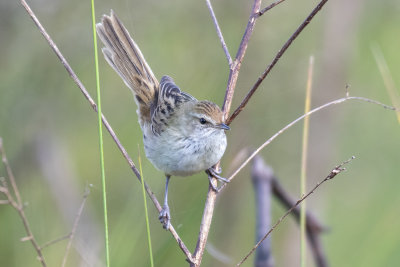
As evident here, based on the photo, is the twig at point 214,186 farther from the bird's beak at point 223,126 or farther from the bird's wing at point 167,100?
the bird's wing at point 167,100

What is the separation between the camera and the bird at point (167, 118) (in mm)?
3340

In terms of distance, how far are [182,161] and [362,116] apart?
2881 millimetres

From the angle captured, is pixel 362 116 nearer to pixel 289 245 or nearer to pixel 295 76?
pixel 295 76

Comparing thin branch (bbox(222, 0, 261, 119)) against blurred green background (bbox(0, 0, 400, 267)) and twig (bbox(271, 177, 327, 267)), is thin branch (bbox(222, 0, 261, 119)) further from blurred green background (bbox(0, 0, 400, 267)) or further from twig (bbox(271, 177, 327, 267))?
blurred green background (bbox(0, 0, 400, 267))

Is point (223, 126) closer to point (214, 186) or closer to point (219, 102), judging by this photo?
point (214, 186)

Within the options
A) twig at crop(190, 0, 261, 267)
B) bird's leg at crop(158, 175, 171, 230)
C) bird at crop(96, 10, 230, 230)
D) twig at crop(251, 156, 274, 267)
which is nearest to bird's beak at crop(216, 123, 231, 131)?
bird at crop(96, 10, 230, 230)

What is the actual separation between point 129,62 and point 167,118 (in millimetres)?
525

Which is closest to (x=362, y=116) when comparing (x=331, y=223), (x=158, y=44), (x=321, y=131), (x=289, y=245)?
(x=321, y=131)

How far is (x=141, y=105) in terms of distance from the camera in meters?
4.19

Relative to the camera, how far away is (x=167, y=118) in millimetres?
3805

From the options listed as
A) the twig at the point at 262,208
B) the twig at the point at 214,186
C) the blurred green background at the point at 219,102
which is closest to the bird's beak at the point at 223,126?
the twig at the point at 262,208

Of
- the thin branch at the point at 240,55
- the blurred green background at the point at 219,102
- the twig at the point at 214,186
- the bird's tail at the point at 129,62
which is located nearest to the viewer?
the twig at the point at 214,186

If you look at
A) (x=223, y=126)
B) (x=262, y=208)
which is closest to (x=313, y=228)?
(x=262, y=208)

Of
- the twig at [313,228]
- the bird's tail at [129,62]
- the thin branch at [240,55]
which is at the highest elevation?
the bird's tail at [129,62]
